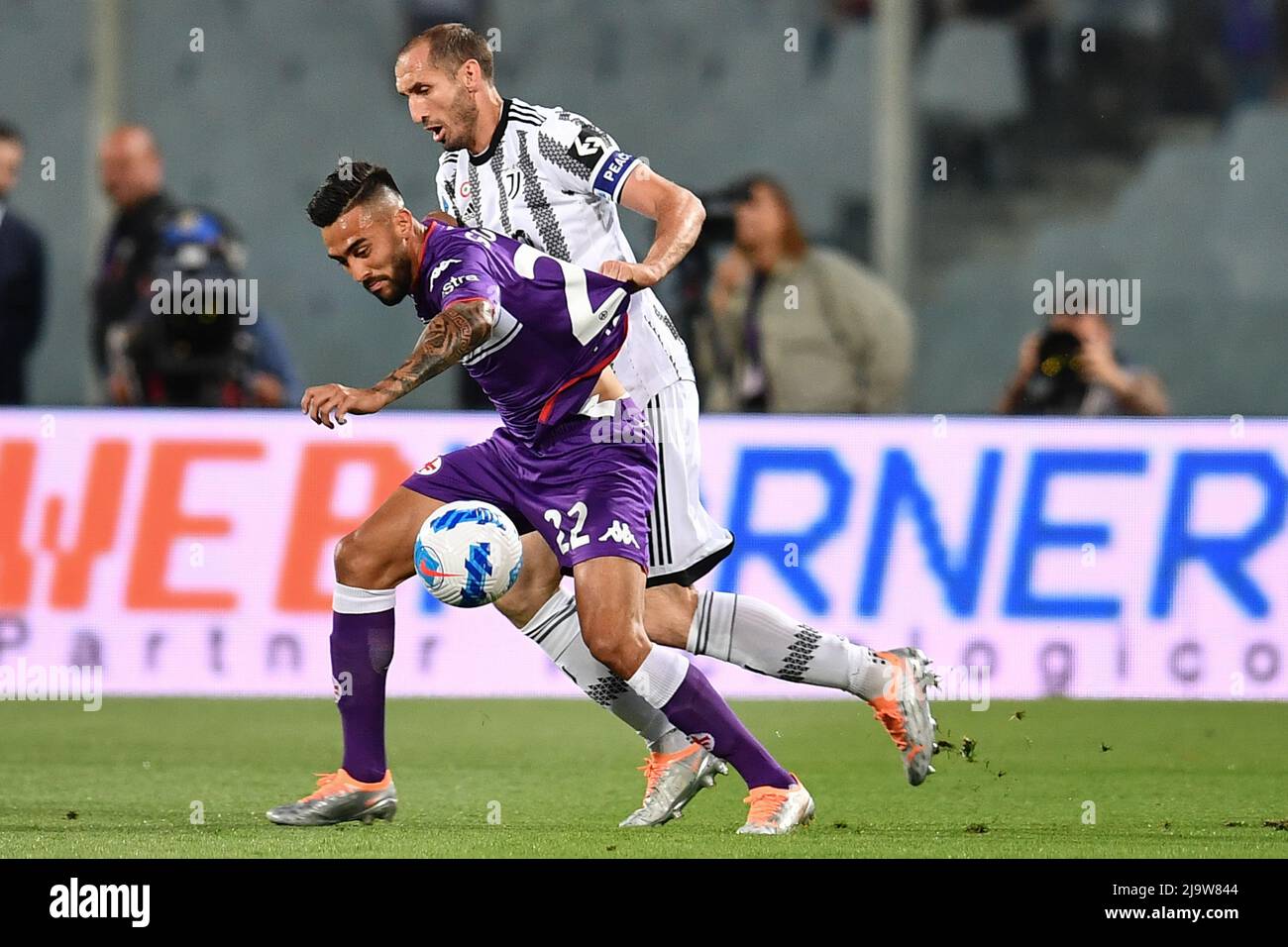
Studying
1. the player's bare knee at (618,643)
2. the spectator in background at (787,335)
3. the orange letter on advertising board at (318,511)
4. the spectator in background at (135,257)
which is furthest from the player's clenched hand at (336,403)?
the spectator in background at (135,257)

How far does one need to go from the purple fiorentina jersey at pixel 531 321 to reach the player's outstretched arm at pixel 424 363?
0.53 feet

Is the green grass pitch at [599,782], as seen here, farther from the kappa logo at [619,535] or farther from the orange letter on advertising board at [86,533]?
the kappa logo at [619,535]

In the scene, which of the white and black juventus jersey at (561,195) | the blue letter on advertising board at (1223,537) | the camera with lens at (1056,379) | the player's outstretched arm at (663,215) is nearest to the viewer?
the player's outstretched arm at (663,215)

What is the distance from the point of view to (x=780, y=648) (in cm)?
625

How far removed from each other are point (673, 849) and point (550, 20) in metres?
7.28

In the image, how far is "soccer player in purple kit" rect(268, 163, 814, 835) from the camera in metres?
5.83

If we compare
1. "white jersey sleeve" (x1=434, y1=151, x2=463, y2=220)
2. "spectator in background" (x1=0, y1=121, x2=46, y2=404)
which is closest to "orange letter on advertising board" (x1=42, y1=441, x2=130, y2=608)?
"spectator in background" (x1=0, y1=121, x2=46, y2=404)

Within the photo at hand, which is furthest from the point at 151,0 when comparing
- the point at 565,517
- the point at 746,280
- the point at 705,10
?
the point at 565,517

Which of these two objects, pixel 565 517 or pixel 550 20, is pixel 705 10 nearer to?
pixel 550 20

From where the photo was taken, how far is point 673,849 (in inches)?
218

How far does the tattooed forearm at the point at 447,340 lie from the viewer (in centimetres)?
555

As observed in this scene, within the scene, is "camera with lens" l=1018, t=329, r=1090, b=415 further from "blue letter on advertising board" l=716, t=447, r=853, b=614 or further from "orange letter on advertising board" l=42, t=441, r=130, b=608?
"orange letter on advertising board" l=42, t=441, r=130, b=608

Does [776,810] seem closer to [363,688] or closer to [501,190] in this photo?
[363,688]

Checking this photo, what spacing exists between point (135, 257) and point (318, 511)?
1.67m
